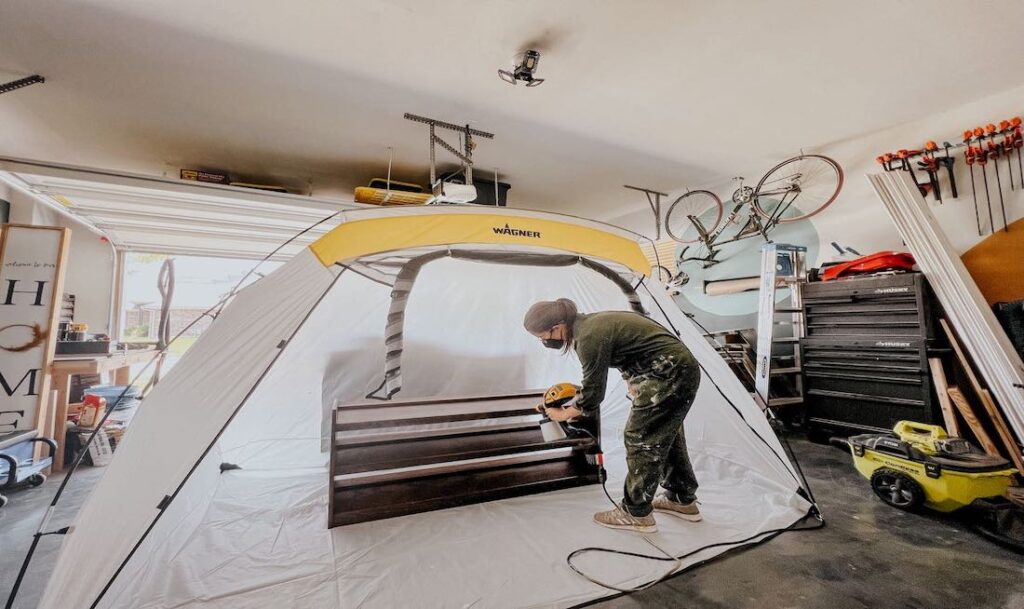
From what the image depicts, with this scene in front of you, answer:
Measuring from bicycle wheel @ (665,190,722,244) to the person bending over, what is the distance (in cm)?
301

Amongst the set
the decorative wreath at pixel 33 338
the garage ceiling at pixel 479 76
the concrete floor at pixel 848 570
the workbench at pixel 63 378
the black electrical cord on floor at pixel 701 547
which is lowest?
the concrete floor at pixel 848 570

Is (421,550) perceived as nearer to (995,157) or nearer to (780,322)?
(780,322)

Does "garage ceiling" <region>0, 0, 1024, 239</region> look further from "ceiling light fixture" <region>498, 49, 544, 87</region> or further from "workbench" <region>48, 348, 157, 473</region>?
"workbench" <region>48, 348, 157, 473</region>

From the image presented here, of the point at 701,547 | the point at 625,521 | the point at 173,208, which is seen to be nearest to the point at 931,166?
the point at 701,547

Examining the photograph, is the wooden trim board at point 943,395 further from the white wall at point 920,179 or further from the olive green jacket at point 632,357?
the olive green jacket at point 632,357

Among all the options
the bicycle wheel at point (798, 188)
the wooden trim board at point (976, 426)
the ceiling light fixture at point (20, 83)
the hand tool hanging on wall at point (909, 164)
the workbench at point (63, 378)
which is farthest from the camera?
the bicycle wheel at point (798, 188)

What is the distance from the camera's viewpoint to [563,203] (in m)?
Answer: 5.13

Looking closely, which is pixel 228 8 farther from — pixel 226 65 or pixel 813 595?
pixel 813 595

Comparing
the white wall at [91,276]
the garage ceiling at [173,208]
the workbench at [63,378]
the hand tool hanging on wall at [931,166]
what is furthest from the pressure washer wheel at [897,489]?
the white wall at [91,276]

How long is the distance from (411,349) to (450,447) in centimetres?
104

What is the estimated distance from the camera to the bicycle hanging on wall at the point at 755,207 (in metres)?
3.60

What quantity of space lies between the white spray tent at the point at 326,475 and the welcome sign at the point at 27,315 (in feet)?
4.34

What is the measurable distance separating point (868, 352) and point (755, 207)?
1648 millimetres

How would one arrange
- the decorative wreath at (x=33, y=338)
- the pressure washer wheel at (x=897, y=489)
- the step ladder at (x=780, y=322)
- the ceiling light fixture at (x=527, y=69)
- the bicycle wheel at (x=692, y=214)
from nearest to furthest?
1. the pressure washer wheel at (x=897, y=489)
2. the ceiling light fixture at (x=527, y=69)
3. the decorative wreath at (x=33, y=338)
4. the step ladder at (x=780, y=322)
5. the bicycle wheel at (x=692, y=214)
